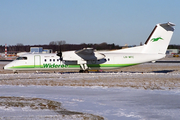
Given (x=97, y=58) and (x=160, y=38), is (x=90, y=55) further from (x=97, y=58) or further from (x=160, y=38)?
(x=160, y=38)

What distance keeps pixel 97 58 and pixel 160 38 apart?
6.51 metres

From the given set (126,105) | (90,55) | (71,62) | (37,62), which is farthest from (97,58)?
(126,105)

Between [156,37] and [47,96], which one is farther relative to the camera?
[156,37]

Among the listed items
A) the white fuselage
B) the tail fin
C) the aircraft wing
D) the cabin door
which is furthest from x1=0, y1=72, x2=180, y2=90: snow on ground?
the tail fin

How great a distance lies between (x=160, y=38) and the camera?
23.9 m

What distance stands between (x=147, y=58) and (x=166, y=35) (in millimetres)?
2954

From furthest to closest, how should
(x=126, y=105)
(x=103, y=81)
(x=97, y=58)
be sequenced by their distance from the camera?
(x=97, y=58) < (x=103, y=81) < (x=126, y=105)

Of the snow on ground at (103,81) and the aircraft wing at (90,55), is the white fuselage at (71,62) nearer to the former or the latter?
the aircraft wing at (90,55)

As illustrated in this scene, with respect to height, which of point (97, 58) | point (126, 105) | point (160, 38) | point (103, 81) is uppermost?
point (160, 38)

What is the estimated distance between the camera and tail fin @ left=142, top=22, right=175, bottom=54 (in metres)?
23.8

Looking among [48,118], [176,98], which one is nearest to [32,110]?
[48,118]

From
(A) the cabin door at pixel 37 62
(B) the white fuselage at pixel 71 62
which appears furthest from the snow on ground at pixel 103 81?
(A) the cabin door at pixel 37 62

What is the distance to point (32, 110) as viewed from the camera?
29.2 feet

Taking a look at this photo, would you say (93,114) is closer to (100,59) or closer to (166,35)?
(100,59)
